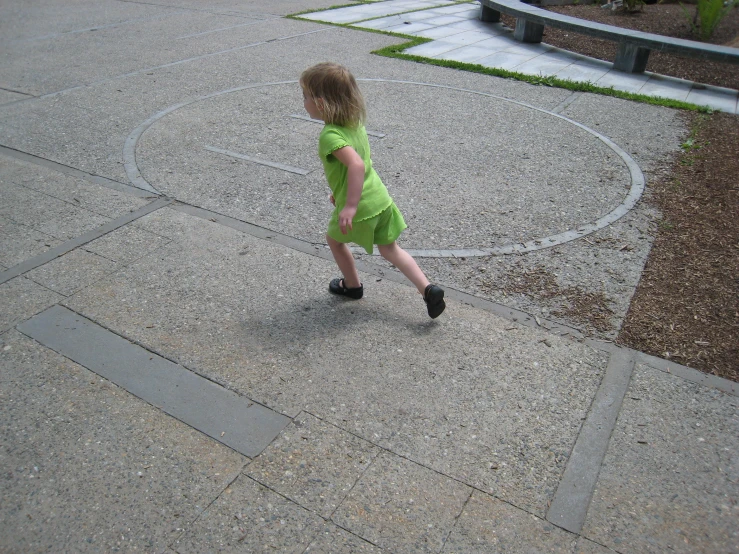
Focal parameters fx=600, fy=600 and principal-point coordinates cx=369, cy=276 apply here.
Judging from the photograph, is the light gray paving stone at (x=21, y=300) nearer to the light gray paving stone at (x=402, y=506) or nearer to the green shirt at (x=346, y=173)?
the green shirt at (x=346, y=173)

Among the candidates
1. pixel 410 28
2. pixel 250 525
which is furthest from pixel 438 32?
pixel 250 525

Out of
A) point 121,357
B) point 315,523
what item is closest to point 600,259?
point 315,523

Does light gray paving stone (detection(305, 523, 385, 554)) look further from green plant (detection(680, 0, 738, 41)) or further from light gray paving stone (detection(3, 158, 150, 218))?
green plant (detection(680, 0, 738, 41))

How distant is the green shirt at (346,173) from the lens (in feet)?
10.6

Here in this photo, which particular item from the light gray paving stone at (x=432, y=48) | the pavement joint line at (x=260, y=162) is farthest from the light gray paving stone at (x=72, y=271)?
the light gray paving stone at (x=432, y=48)

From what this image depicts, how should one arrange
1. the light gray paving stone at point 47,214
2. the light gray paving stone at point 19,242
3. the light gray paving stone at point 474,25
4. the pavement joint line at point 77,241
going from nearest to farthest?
the pavement joint line at point 77,241 < the light gray paving stone at point 19,242 < the light gray paving stone at point 47,214 < the light gray paving stone at point 474,25

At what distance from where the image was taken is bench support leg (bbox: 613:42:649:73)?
366 inches

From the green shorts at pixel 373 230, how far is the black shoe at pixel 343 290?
1.26ft

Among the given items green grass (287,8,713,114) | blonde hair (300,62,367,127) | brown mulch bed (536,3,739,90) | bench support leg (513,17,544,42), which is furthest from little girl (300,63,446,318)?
bench support leg (513,17,544,42)

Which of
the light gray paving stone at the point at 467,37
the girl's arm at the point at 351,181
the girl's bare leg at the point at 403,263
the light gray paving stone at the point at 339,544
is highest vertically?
the girl's arm at the point at 351,181

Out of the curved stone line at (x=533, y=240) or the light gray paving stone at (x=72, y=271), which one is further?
the curved stone line at (x=533, y=240)

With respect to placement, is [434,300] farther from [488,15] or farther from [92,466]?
[488,15]

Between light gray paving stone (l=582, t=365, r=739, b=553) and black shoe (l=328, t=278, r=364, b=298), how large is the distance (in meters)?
1.67

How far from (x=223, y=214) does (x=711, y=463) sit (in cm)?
370
